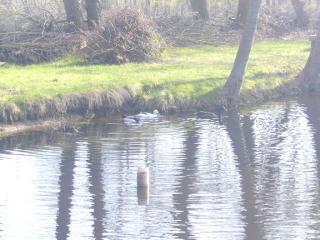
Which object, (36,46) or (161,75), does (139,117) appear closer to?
(161,75)

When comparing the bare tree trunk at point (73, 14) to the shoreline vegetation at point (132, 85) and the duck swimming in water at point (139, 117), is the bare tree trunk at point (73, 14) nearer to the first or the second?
the shoreline vegetation at point (132, 85)

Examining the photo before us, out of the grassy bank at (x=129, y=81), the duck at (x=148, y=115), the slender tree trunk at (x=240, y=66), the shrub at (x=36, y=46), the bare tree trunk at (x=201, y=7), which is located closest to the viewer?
the grassy bank at (x=129, y=81)

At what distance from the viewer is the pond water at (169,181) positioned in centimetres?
1467

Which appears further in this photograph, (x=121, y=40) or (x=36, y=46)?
(x=36, y=46)

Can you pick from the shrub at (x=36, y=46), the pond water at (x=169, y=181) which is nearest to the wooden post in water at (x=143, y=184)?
the pond water at (x=169, y=181)

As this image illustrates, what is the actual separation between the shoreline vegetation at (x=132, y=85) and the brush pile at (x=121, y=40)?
Result: 544mm

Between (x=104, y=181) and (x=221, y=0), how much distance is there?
2829cm

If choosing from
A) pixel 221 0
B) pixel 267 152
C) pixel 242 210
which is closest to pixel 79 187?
pixel 242 210

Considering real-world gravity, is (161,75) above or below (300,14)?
below

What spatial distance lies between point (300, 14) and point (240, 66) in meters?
17.3

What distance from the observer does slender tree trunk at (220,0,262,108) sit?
26.6 m

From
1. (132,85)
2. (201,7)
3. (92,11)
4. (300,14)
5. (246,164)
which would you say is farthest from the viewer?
(300,14)

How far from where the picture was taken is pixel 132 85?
2623 centimetres

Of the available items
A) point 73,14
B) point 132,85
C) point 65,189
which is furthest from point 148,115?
point 73,14
